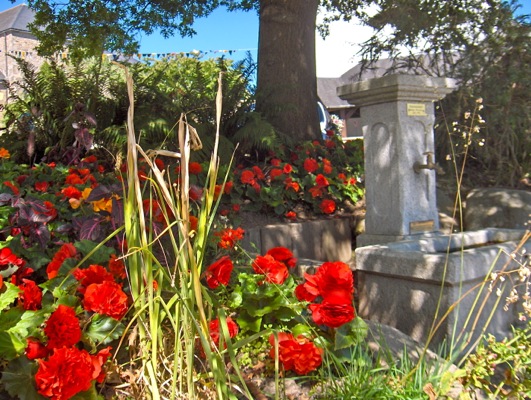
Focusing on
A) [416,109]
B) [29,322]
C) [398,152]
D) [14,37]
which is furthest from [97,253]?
[14,37]

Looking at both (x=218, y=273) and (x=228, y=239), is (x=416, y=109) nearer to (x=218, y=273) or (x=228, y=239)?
(x=228, y=239)

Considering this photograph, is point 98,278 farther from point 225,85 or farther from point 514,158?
point 514,158

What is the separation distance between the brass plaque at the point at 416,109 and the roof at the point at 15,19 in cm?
3198

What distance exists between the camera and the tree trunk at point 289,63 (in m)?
6.39

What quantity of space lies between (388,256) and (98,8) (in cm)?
455

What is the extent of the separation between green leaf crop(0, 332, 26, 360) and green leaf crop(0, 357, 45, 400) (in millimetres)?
43

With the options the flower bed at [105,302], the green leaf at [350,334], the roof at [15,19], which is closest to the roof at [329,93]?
the roof at [15,19]

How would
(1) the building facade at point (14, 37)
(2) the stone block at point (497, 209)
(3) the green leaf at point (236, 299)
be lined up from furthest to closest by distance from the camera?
(1) the building facade at point (14, 37) < (2) the stone block at point (497, 209) < (3) the green leaf at point (236, 299)

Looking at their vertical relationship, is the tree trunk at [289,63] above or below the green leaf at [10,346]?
above

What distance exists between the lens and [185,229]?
4.72ft

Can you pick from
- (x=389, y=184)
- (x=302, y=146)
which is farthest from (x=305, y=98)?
(x=389, y=184)

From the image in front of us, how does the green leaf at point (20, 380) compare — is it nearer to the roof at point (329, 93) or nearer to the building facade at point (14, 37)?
the roof at point (329, 93)

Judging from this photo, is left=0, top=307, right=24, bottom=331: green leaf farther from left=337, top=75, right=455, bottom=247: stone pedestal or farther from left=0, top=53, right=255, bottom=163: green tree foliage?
left=337, top=75, right=455, bottom=247: stone pedestal

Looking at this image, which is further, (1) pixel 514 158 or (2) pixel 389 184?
(1) pixel 514 158
